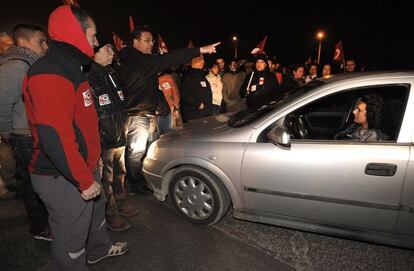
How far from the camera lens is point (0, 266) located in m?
2.67

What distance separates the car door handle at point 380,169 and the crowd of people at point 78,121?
1887mm

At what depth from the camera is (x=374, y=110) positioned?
114 inches

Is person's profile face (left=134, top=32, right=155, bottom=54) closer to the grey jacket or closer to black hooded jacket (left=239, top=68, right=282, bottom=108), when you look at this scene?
the grey jacket

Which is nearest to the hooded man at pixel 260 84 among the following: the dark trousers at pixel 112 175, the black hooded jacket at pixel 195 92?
the black hooded jacket at pixel 195 92

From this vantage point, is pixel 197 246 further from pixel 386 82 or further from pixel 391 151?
pixel 386 82

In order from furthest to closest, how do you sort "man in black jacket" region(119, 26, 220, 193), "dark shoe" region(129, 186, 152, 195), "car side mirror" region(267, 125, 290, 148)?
"dark shoe" region(129, 186, 152, 195) → "man in black jacket" region(119, 26, 220, 193) → "car side mirror" region(267, 125, 290, 148)

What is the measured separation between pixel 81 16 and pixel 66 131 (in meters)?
0.73

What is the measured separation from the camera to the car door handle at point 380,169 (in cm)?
237

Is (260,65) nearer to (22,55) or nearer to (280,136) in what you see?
(280,136)

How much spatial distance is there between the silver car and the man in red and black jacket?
1.28 meters

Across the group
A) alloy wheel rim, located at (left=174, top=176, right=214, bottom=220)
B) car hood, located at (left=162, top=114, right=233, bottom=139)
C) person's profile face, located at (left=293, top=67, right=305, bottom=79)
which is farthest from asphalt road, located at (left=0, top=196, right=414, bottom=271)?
person's profile face, located at (left=293, top=67, right=305, bottom=79)

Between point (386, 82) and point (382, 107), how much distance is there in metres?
0.41

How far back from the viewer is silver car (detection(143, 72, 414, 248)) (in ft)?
7.97

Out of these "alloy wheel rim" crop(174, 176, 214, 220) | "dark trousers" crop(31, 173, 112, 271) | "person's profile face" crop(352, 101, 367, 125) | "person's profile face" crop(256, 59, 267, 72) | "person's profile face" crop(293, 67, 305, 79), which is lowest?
"alloy wheel rim" crop(174, 176, 214, 220)
